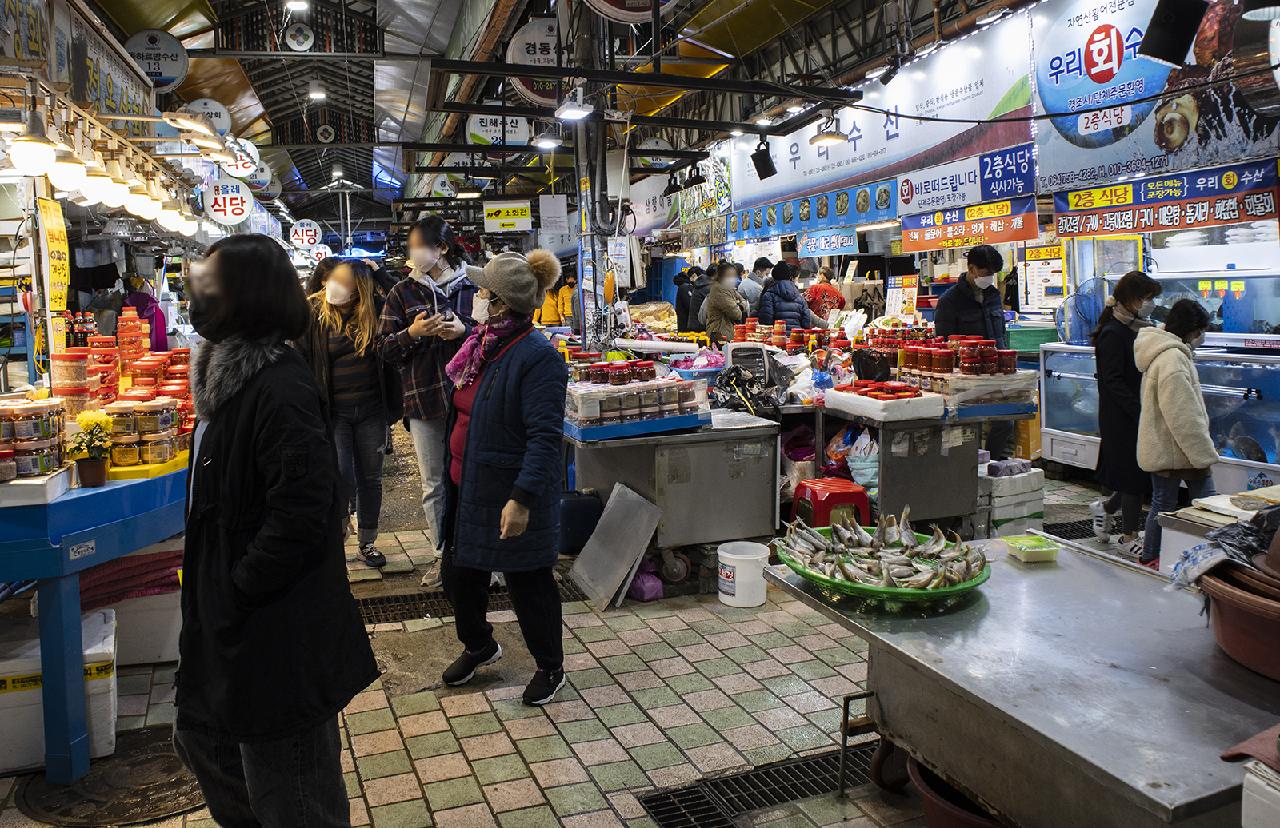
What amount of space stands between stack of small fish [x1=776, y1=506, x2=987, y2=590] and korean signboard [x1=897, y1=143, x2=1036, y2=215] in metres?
7.13

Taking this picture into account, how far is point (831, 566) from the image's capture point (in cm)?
288

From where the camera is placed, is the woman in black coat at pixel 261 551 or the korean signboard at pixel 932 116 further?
the korean signboard at pixel 932 116

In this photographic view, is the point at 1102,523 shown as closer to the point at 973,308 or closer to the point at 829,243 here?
the point at 973,308

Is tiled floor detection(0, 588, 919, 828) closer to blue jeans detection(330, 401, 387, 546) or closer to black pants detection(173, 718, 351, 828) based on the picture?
black pants detection(173, 718, 351, 828)

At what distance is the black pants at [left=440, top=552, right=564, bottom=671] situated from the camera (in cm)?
410

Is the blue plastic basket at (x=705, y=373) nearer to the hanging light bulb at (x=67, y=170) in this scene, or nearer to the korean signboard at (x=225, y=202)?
the hanging light bulb at (x=67, y=170)

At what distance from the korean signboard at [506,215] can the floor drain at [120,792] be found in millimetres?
14826

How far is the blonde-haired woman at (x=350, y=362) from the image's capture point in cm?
573

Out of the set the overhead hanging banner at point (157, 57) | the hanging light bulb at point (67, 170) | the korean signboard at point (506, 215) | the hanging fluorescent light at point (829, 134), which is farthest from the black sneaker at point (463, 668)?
the korean signboard at point (506, 215)

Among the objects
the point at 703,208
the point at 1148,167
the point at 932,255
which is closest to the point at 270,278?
the point at 1148,167

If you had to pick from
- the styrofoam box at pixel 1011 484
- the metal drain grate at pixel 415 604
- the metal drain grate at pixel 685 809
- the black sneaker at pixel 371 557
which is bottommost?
the metal drain grate at pixel 685 809

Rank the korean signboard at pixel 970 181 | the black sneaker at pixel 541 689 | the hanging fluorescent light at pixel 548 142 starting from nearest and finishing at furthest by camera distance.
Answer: the black sneaker at pixel 541 689 < the korean signboard at pixel 970 181 < the hanging fluorescent light at pixel 548 142

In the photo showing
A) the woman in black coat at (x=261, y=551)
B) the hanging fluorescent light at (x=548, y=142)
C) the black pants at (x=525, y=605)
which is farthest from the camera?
the hanging fluorescent light at (x=548, y=142)

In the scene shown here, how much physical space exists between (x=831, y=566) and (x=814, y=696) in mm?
1667
